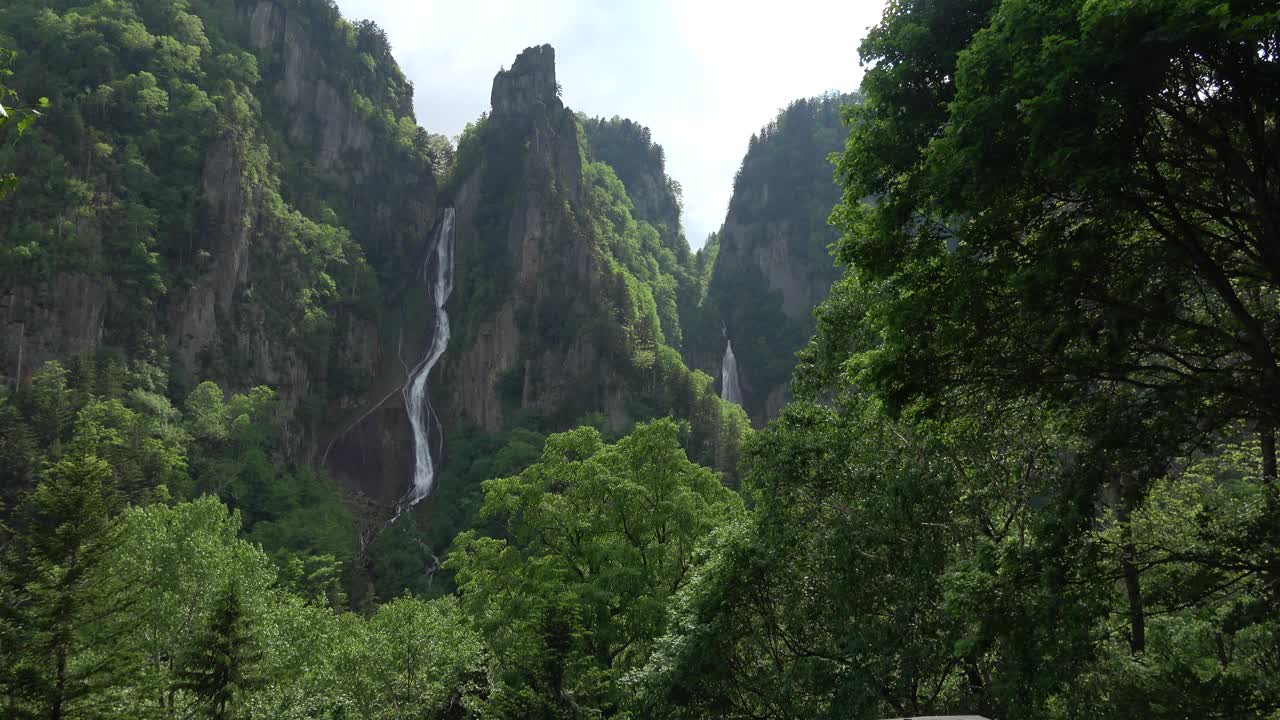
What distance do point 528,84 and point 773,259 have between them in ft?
138

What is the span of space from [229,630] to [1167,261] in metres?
19.1

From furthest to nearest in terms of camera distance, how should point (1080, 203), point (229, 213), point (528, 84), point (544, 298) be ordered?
1. point (528, 84)
2. point (544, 298)
3. point (229, 213)
4. point (1080, 203)

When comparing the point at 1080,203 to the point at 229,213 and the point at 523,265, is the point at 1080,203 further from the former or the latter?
the point at 229,213

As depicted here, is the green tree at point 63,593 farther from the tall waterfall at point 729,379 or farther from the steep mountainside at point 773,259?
the steep mountainside at point 773,259

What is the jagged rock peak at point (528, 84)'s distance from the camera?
276 ft

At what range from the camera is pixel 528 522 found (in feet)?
67.3

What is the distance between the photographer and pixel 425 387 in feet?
236

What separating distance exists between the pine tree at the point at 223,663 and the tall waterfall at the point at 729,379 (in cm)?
7329

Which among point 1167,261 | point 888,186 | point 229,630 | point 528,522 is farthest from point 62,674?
point 1167,261

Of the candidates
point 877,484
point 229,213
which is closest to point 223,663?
point 877,484

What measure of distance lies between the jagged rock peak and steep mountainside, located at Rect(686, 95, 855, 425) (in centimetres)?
3386

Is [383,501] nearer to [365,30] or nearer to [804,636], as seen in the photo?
[804,636]

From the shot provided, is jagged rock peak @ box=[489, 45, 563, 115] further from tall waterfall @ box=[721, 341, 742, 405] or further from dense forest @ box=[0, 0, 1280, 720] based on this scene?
dense forest @ box=[0, 0, 1280, 720]

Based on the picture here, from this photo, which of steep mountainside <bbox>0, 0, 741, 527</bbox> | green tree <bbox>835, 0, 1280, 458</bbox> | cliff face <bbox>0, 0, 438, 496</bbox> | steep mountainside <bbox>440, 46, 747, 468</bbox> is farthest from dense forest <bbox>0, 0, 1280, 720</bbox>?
steep mountainside <bbox>440, 46, 747, 468</bbox>
